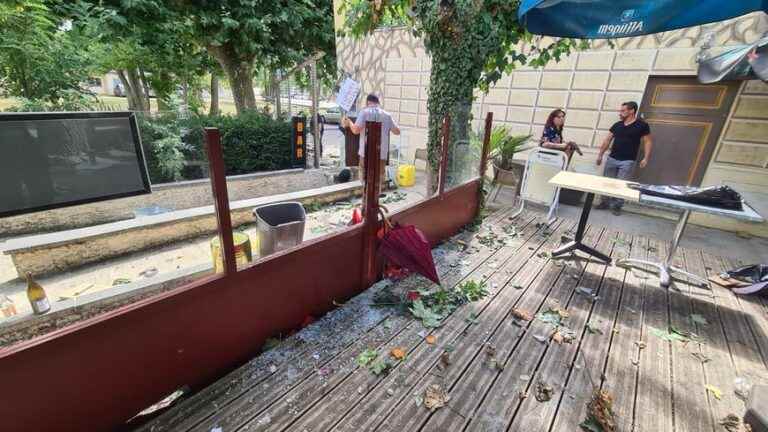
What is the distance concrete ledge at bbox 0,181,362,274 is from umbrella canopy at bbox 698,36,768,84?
603cm

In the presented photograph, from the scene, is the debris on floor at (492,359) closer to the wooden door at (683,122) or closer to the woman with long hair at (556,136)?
the woman with long hair at (556,136)

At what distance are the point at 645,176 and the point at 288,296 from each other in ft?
21.1

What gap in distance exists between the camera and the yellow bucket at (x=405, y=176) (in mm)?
6944

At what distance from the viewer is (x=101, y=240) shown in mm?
3576

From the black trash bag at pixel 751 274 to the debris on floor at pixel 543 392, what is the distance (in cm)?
302

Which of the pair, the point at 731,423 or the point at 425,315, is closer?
the point at 731,423

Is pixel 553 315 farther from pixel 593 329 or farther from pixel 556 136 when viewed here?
pixel 556 136

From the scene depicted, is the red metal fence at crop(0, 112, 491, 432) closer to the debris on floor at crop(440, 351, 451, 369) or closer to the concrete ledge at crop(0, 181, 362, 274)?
the debris on floor at crop(440, 351, 451, 369)

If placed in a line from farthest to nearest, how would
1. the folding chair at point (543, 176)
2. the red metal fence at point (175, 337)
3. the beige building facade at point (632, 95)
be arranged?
the folding chair at point (543, 176) < the beige building facade at point (632, 95) < the red metal fence at point (175, 337)

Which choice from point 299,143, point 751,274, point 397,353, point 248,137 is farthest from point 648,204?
point 248,137

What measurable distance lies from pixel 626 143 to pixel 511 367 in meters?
4.78

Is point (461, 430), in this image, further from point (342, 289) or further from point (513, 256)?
point (513, 256)

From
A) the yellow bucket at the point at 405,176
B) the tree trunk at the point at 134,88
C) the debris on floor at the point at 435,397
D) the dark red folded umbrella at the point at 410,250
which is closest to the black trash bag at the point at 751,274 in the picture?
the dark red folded umbrella at the point at 410,250

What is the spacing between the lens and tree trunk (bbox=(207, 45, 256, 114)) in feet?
28.2
